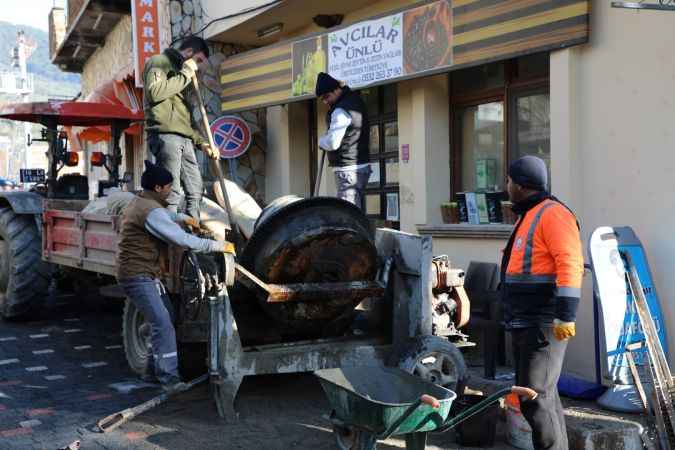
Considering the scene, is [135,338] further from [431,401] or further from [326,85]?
[431,401]

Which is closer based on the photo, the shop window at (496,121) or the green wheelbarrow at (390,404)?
the green wheelbarrow at (390,404)

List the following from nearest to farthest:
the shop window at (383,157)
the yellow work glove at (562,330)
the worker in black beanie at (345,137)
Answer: the yellow work glove at (562,330), the worker in black beanie at (345,137), the shop window at (383,157)

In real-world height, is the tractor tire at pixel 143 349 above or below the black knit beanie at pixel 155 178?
below

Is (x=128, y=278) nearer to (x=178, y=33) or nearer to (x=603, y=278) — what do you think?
(x=603, y=278)

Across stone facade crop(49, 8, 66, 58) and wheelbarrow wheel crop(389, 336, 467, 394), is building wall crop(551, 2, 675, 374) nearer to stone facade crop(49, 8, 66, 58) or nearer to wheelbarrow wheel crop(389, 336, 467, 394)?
wheelbarrow wheel crop(389, 336, 467, 394)

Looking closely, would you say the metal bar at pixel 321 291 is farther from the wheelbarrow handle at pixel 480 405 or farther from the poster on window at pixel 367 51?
the poster on window at pixel 367 51

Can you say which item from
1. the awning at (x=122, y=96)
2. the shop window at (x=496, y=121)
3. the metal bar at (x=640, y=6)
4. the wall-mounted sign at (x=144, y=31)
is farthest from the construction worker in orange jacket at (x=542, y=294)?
the awning at (x=122, y=96)

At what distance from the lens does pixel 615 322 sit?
5.36 metres

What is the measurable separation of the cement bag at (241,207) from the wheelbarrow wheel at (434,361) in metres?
1.91

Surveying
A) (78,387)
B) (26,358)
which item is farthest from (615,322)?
(26,358)

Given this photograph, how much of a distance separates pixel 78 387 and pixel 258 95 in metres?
5.81

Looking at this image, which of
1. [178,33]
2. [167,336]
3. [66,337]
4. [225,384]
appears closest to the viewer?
[225,384]

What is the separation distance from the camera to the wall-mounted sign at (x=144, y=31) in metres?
12.3

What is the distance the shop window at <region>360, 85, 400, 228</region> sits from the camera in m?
9.58
